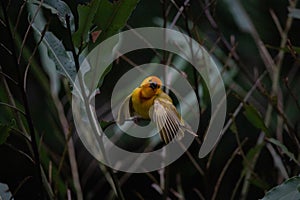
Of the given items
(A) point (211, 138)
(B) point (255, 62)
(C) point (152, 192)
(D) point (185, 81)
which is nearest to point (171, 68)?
(D) point (185, 81)

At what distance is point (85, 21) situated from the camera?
22.6 inches

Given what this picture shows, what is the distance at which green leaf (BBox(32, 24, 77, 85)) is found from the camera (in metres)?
0.59

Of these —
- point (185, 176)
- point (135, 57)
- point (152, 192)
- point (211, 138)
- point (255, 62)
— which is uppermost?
point (211, 138)

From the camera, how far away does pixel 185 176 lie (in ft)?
4.57

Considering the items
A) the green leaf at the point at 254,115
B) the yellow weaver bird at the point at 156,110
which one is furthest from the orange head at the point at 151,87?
the green leaf at the point at 254,115

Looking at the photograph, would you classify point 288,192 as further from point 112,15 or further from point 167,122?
point 112,15

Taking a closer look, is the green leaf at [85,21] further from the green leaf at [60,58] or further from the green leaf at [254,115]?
the green leaf at [254,115]

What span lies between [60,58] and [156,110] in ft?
0.40

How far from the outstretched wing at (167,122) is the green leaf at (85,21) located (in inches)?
4.7

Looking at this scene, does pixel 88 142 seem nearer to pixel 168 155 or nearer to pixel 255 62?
pixel 168 155

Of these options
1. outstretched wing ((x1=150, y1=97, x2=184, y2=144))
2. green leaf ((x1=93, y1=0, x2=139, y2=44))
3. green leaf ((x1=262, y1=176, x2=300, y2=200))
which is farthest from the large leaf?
green leaf ((x1=262, y1=176, x2=300, y2=200))

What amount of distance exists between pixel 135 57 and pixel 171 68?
2.74 feet

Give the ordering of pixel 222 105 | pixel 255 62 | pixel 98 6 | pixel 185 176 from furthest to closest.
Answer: pixel 255 62
pixel 185 176
pixel 222 105
pixel 98 6

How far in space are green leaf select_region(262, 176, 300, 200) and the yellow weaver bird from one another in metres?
0.11
